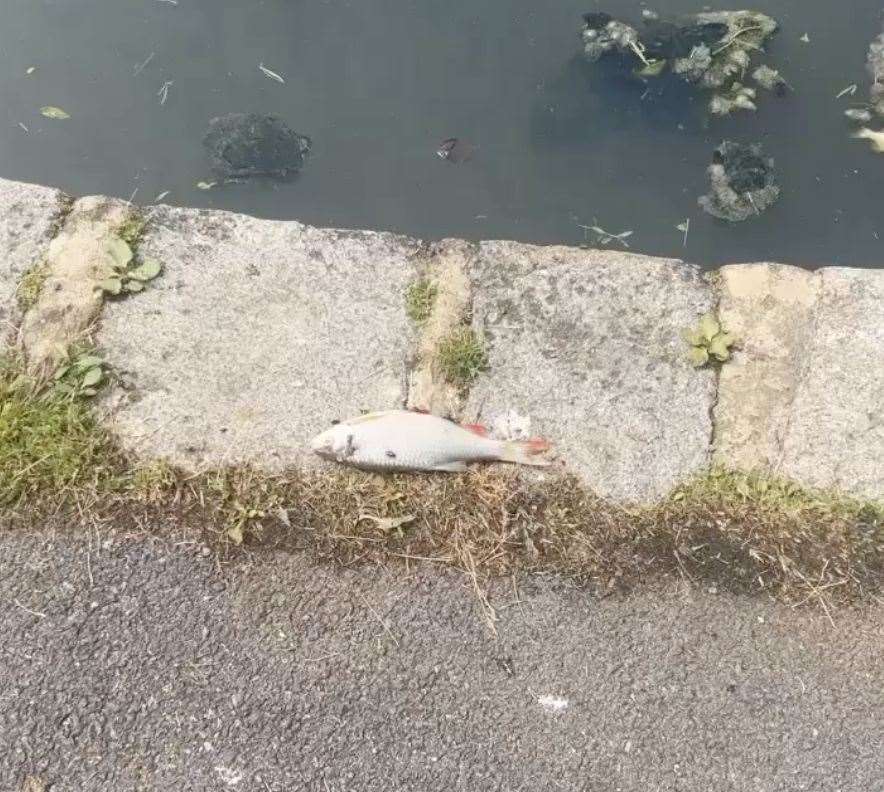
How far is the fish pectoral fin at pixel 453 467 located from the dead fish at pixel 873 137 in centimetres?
326

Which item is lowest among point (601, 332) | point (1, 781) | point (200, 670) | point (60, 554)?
point (1, 781)

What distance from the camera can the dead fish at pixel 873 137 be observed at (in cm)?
469

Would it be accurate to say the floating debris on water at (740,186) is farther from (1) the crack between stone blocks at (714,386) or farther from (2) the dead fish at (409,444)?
(2) the dead fish at (409,444)

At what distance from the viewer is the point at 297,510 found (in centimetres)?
293

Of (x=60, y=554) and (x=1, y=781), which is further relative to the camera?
(x=60, y=554)

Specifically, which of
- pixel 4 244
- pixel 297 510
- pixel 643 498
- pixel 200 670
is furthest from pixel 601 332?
pixel 4 244

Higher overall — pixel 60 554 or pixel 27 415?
pixel 27 415

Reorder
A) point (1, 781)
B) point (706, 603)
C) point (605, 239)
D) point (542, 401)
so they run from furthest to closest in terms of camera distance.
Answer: point (605, 239) < point (542, 401) < point (706, 603) < point (1, 781)

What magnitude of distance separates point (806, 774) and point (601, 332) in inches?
65.0

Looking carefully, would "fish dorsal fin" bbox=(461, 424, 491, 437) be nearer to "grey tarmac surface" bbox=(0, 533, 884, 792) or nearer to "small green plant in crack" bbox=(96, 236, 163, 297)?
"grey tarmac surface" bbox=(0, 533, 884, 792)

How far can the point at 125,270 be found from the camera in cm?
324

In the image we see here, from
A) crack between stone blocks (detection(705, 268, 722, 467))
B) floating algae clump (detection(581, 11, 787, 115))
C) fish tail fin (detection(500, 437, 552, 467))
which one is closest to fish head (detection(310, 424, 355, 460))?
fish tail fin (detection(500, 437, 552, 467))

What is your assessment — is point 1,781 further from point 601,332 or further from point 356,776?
point 601,332

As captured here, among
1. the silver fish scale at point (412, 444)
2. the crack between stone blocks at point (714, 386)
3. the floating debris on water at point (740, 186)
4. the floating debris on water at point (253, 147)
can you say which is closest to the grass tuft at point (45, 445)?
the silver fish scale at point (412, 444)
